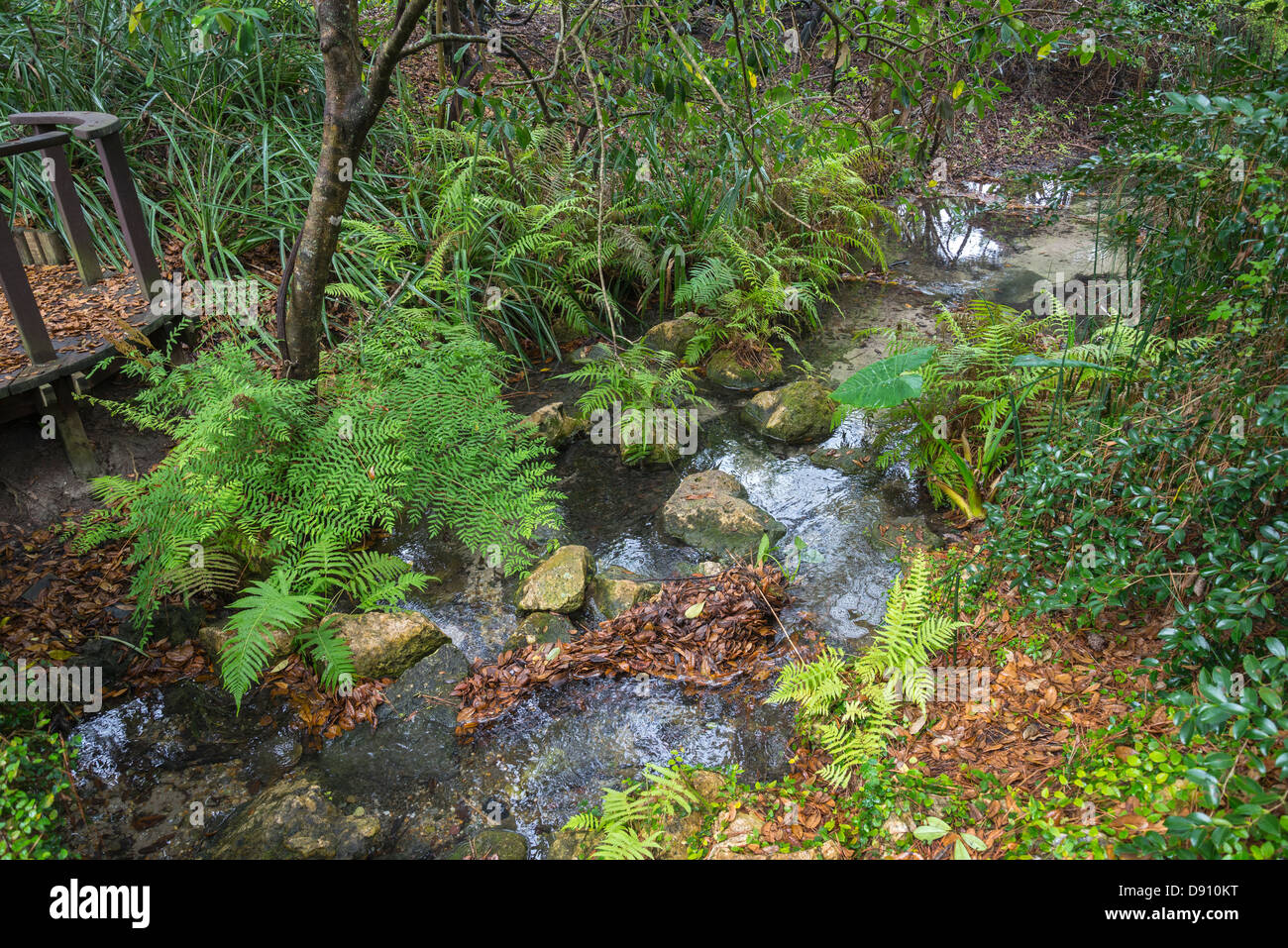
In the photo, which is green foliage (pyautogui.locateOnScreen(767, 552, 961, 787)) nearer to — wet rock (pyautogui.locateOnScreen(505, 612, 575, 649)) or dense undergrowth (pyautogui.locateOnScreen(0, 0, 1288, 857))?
dense undergrowth (pyautogui.locateOnScreen(0, 0, 1288, 857))

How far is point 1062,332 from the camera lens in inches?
184

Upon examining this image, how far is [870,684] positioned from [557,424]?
2996mm

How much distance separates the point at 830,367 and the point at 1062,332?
1848 mm

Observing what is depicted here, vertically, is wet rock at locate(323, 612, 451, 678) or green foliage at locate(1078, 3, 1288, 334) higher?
green foliage at locate(1078, 3, 1288, 334)

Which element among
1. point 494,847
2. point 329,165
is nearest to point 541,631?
point 494,847

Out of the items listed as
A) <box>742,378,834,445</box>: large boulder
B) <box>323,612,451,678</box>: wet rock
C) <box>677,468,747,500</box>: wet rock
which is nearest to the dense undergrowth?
<box>323,612,451,678</box>: wet rock

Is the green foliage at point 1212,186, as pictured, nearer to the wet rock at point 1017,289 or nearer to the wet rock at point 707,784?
the wet rock at point 707,784

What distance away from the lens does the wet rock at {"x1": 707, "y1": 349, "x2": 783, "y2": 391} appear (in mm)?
6113

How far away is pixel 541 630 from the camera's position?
385cm

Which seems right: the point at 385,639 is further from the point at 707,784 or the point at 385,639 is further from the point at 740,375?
the point at 740,375

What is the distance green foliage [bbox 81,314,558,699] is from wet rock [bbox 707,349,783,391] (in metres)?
2.23

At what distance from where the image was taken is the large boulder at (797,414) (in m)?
5.41
